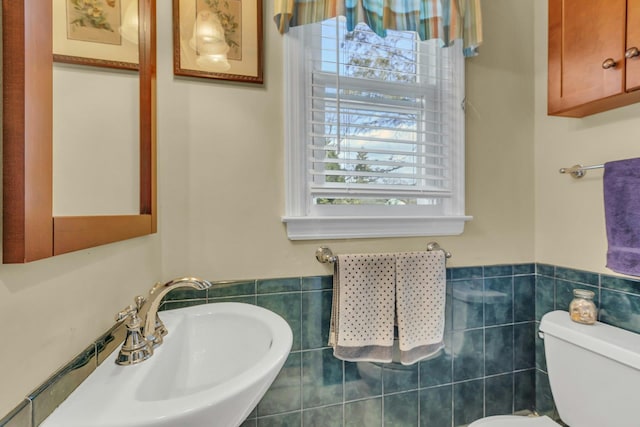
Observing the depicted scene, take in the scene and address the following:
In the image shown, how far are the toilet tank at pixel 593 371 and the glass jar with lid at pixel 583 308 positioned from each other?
2 cm

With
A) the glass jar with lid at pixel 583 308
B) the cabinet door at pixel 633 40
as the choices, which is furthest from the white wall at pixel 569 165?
the cabinet door at pixel 633 40

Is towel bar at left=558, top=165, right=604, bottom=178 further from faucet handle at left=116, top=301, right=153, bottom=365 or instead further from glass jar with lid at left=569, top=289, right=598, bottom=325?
faucet handle at left=116, top=301, right=153, bottom=365

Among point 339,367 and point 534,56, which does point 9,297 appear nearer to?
point 339,367

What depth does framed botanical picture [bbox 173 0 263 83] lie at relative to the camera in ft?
3.59

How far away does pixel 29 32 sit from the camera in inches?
16.8

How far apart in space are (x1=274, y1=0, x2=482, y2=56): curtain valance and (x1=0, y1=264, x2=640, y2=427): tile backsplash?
971 millimetres

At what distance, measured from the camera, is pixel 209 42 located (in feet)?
3.67

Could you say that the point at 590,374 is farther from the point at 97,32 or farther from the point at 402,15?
the point at 97,32

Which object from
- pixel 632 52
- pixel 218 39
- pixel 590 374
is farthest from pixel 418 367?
pixel 218 39

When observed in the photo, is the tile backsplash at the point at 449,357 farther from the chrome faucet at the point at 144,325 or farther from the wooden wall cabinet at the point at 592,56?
the wooden wall cabinet at the point at 592,56

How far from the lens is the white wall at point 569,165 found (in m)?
1.20

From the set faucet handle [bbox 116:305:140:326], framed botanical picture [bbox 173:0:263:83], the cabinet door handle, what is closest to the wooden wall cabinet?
the cabinet door handle

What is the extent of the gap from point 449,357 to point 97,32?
5.46 feet

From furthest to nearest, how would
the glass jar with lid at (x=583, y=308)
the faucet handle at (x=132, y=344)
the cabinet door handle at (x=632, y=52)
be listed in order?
the glass jar with lid at (x=583, y=308) < the cabinet door handle at (x=632, y=52) < the faucet handle at (x=132, y=344)
